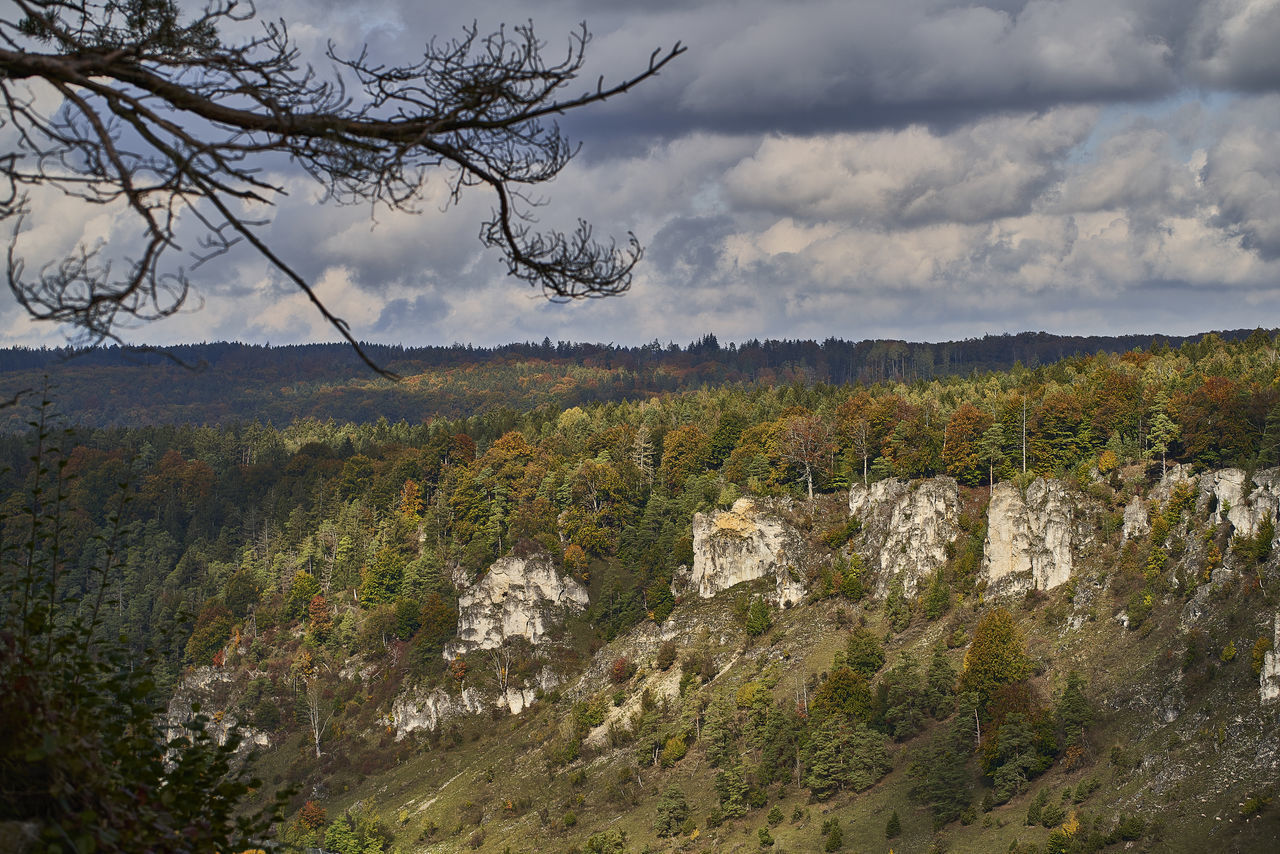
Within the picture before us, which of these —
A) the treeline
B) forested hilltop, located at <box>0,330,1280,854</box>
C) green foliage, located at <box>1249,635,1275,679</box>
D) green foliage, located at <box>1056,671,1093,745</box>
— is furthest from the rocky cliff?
green foliage, located at <box>1249,635,1275,679</box>

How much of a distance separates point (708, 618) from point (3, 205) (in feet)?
344

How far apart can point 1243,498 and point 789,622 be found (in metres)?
40.2

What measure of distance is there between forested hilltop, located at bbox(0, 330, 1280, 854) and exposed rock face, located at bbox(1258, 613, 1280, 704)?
434 mm

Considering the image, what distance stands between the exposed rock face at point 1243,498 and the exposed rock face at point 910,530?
75.4 ft

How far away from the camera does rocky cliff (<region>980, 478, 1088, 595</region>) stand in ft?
300

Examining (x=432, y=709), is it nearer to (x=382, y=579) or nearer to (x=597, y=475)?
(x=382, y=579)

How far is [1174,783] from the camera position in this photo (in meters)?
63.0

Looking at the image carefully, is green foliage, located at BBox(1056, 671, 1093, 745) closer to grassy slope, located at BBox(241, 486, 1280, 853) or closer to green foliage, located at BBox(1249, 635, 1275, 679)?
grassy slope, located at BBox(241, 486, 1280, 853)

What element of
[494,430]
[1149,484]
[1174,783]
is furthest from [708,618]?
[494,430]

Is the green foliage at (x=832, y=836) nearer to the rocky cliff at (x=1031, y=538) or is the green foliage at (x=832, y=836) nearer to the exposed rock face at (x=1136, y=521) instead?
the rocky cliff at (x=1031, y=538)

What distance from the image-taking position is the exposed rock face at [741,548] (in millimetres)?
110125

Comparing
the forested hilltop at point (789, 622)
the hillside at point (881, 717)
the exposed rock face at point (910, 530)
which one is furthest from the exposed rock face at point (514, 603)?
the exposed rock face at point (910, 530)

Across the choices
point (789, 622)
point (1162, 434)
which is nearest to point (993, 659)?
point (789, 622)

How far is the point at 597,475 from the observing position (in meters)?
134
